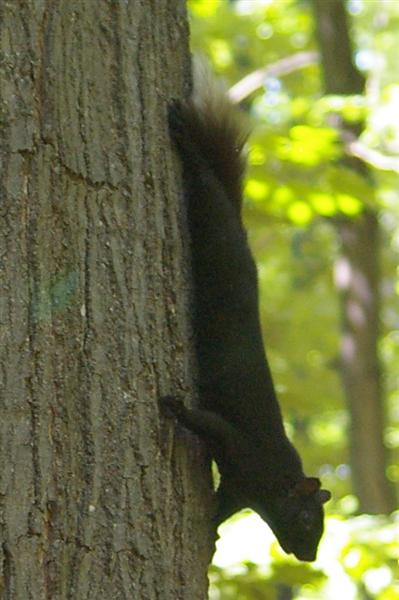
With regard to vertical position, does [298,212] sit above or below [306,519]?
above

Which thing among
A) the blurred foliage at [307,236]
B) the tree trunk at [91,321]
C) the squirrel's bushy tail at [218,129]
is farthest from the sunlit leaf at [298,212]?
the tree trunk at [91,321]

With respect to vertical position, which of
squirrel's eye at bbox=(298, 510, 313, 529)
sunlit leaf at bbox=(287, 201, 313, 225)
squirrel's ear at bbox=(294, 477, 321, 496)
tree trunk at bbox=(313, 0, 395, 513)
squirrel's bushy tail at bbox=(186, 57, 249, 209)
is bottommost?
squirrel's eye at bbox=(298, 510, 313, 529)

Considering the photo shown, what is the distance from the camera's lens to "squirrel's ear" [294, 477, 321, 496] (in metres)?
3.15

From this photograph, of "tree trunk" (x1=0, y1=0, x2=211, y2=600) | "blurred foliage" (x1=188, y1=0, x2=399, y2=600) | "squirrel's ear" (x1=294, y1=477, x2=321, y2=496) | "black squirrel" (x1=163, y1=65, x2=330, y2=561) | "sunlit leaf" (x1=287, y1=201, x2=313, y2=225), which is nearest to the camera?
"tree trunk" (x1=0, y1=0, x2=211, y2=600)

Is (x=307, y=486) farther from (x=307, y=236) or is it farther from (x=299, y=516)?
(x=307, y=236)

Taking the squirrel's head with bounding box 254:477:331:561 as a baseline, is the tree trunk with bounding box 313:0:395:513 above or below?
above

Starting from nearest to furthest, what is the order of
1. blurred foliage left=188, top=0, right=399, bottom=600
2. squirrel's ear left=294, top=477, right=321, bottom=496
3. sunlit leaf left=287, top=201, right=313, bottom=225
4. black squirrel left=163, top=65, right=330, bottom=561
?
black squirrel left=163, top=65, right=330, bottom=561 < squirrel's ear left=294, top=477, right=321, bottom=496 < blurred foliage left=188, top=0, right=399, bottom=600 < sunlit leaf left=287, top=201, right=313, bottom=225

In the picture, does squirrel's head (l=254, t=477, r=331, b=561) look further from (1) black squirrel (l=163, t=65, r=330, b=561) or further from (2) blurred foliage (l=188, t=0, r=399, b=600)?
(2) blurred foliage (l=188, t=0, r=399, b=600)

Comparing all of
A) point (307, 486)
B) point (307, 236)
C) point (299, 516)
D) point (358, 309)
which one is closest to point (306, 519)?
point (299, 516)

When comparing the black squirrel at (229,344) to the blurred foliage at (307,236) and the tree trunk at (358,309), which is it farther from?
the tree trunk at (358,309)

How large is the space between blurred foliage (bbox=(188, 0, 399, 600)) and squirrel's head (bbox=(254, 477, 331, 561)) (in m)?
0.20

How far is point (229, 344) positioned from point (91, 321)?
2.31 feet

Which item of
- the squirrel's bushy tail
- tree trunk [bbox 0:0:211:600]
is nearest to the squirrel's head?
tree trunk [bbox 0:0:211:600]

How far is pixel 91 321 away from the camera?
83.2 inches
